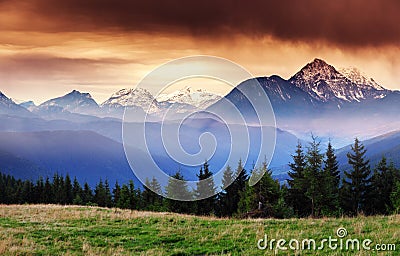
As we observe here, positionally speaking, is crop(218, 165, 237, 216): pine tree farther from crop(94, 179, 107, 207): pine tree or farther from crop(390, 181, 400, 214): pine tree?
crop(94, 179, 107, 207): pine tree

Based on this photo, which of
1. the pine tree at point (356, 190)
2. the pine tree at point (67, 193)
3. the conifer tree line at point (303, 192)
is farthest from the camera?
the pine tree at point (67, 193)

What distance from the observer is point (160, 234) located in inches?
722

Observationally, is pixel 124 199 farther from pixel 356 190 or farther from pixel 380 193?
pixel 380 193

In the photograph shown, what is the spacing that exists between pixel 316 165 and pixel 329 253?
112 ft

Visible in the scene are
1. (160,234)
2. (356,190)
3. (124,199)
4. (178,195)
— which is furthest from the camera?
(124,199)

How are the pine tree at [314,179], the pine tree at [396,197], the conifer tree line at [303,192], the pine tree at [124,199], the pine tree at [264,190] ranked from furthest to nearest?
1. the pine tree at [124,199]
2. the pine tree at [396,197]
3. the pine tree at [264,190]
4. the conifer tree line at [303,192]
5. the pine tree at [314,179]

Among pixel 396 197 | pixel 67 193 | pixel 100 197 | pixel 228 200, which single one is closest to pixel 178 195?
pixel 228 200

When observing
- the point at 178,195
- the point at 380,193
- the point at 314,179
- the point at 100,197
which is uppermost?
the point at 314,179

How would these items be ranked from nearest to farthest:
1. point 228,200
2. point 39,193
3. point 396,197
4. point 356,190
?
point 396,197 → point 356,190 → point 228,200 → point 39,193

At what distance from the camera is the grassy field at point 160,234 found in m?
15.1

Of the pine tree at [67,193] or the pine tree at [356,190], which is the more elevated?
the pine tree at [356,190]

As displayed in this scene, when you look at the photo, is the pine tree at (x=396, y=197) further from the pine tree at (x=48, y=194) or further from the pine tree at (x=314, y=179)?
the pine tree at (x=48, y=194)

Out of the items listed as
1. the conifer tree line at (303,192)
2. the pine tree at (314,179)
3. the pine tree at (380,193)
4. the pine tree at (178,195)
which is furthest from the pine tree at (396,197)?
the pine tree at (178,195)

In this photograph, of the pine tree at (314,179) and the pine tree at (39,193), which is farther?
the pine tree at (39,193)
